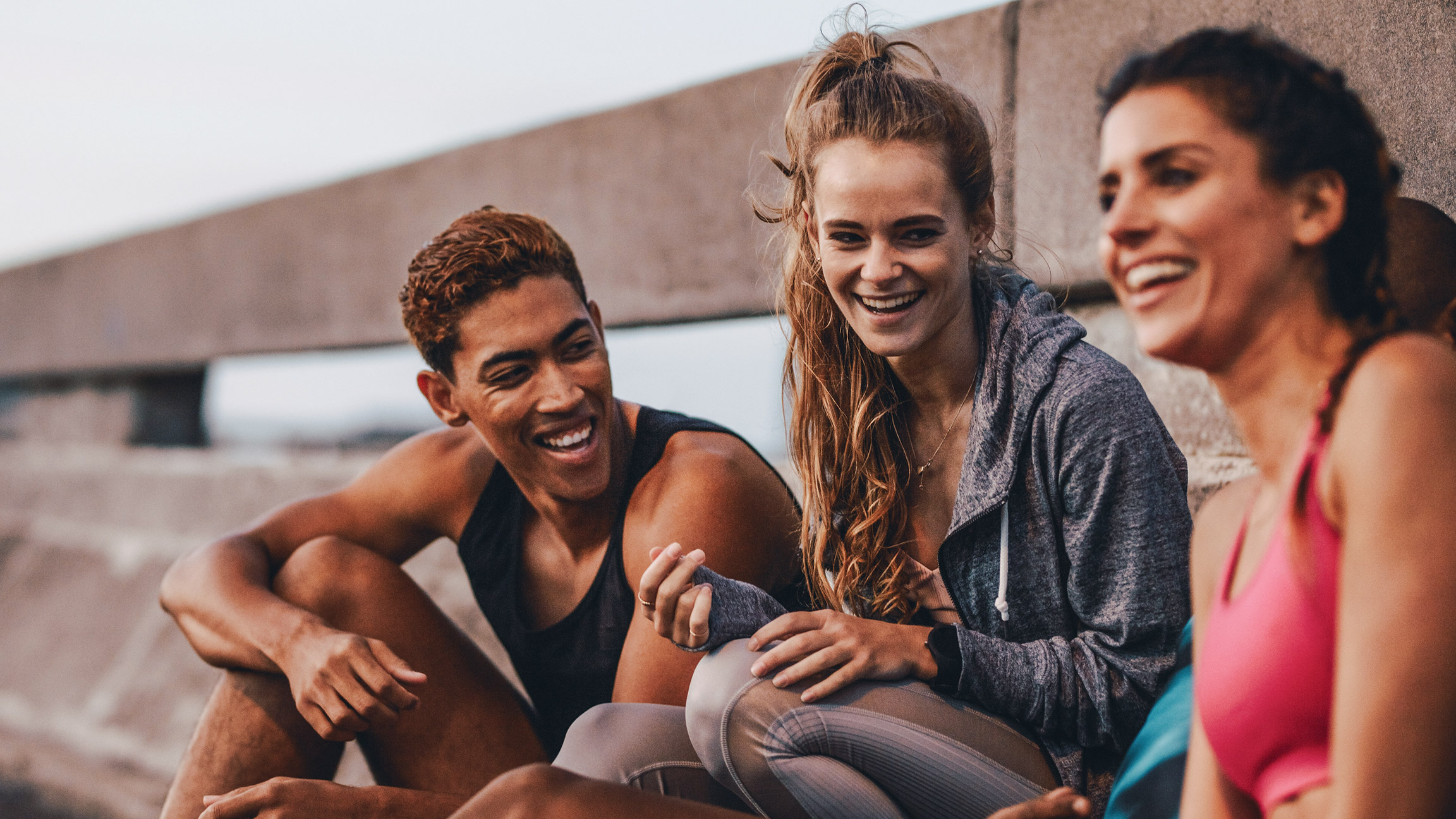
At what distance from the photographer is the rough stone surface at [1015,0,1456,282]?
200 centimetres

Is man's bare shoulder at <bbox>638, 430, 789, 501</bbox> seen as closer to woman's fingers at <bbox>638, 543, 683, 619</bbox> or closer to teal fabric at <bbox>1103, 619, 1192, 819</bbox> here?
woman's fingers at <bbox>638, 543, 683, 619</bbox>

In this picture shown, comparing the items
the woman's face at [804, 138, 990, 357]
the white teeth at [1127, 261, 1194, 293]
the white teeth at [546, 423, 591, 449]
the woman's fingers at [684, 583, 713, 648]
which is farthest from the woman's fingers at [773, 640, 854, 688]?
the white teeth at [546, 423, 591, 449]

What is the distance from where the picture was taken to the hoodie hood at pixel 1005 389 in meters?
1.63

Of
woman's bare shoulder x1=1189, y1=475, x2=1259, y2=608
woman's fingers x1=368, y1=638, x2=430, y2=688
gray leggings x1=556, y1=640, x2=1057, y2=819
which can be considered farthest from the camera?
woman's fingers x1=368, y1=638, x2=430, y2=688

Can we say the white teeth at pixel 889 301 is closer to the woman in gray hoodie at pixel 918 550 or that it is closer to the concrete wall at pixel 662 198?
the woman in gray hoodie at pixel 918 550

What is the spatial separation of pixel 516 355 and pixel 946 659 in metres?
1.04

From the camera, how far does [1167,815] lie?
1388 millimetres

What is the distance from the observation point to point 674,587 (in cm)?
157

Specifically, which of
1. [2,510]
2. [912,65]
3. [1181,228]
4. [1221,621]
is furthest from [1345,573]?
[2,510]

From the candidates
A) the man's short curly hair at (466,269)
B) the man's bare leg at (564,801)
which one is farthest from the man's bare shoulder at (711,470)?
the man's bare leg at (564,801)

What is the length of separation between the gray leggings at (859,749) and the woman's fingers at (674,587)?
92mm

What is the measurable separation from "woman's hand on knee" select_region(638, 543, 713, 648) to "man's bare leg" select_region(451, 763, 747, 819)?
240 mm

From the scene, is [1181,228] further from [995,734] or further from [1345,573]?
[995,734]

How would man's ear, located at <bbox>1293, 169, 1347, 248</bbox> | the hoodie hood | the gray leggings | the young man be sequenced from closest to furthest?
man's ear, located at <bbox>1293, 169, 1347, 248</bbox>, the gray leggings, the hoodie hood, the young man
